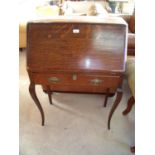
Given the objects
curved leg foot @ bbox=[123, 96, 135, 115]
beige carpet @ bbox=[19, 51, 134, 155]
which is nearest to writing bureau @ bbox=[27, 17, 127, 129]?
curved leg foot @ bbox=[123, 96, 135, 115]

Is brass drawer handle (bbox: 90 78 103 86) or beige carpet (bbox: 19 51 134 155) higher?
brass drawer handle (bbox: 90 78 103 86)

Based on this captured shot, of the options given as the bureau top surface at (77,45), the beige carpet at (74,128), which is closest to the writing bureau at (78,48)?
the bureau top surface at (77,45)

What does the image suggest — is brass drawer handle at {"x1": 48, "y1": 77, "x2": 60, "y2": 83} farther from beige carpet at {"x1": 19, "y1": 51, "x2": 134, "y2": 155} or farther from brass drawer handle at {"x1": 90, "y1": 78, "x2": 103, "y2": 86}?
beige carpet at {"x1": 19, "y1": 51, "x2": 134, "y2": 155}

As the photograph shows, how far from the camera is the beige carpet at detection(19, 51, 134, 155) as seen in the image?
5.54ft

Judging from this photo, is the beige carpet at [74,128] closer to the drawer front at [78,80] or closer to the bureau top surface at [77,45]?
the drawer front at [78,80]

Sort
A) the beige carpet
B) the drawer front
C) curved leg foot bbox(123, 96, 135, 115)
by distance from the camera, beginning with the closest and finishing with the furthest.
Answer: the drawer front < the beige carpet < curved leg foot bbox(123, 96, 135, 115)

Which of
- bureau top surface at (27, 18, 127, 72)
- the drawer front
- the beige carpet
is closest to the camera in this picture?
bureau top surface at (27, 18, 127, 72)

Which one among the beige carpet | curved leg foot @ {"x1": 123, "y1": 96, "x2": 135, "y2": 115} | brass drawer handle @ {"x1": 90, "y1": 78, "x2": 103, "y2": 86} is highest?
brass drawer handle @ {"x1": 90, "y1": 78, "x2": 103, "y2": 86}

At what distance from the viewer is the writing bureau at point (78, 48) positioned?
1443 mm

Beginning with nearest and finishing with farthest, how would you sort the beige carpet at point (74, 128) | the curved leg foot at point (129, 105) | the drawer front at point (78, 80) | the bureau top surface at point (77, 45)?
the bureau top surface at point (77, 45), the drawer front at point (78, 80), the beige carpet at point (74, 128), the curved leg foot at point (129, 105)

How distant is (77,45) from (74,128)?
0.88m

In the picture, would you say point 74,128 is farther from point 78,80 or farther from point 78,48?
point 78,48
